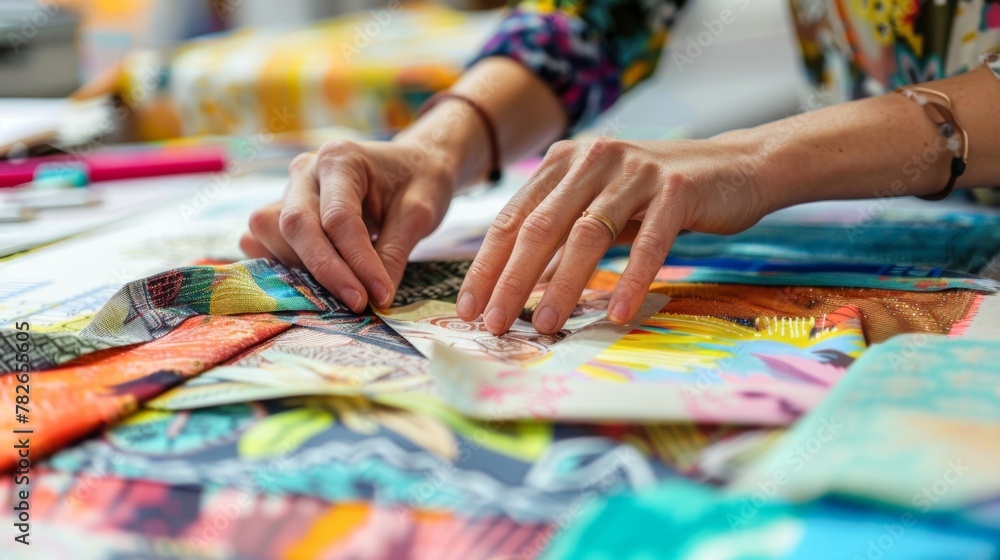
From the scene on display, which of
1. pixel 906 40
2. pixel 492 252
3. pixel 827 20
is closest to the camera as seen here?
pixel 492 252

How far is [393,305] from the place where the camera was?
25.2 inches

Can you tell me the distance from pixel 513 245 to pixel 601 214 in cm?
7

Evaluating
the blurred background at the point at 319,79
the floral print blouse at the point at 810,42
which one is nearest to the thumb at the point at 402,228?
the floral print blouse at the point at 810,42

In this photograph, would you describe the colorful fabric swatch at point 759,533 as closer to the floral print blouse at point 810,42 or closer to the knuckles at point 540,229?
the knuckles at point 540,229

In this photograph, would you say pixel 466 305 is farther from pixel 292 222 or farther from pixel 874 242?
pixel 874 242

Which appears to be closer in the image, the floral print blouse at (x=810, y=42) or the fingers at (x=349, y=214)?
the fingers at (x=349, y=214)

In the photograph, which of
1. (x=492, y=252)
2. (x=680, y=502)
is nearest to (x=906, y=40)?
(x=492, y=252)

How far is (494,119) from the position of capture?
94 centimetres

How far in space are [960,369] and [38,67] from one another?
193 cm

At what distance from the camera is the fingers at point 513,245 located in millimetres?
570

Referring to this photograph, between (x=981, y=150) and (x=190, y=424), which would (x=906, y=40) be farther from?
(x=190, y=424)

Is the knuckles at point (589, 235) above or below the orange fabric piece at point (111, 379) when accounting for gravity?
above

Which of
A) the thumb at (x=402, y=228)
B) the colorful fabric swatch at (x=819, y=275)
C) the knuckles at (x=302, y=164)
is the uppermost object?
the knuckles at (x=302, y=164)

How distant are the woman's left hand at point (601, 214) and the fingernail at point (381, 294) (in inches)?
2.7
